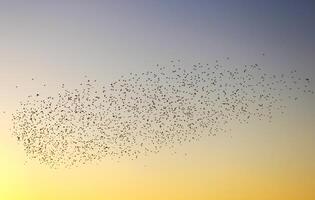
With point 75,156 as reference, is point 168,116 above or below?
above

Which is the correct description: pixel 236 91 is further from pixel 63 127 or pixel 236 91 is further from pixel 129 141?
pixel 63 127

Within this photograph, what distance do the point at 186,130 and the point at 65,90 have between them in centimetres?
370

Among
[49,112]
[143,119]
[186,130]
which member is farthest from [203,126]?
[49,112]

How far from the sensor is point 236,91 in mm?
15555

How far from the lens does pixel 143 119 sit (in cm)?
1595

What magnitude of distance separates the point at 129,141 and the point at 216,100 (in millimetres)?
2817

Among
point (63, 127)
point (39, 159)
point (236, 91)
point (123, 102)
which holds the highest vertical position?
point (236, 91)

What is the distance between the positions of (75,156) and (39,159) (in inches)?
40.2

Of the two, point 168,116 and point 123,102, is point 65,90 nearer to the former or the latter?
point 123,102

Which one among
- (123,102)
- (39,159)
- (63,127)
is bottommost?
(39,159)


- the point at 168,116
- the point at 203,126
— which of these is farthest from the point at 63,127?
the point at 203,126

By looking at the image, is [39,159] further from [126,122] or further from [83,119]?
[126,122]

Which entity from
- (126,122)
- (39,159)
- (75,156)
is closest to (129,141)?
(126,122)

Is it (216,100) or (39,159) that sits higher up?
(216,100)
